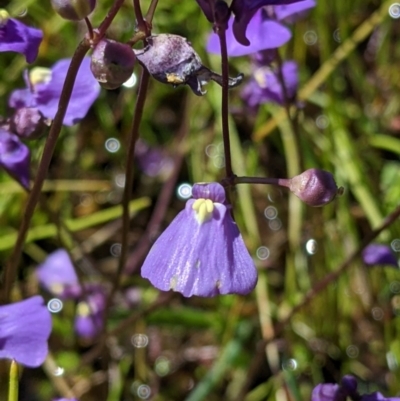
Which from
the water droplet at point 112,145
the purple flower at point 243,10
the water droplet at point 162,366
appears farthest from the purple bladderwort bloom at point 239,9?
the water droplet at point 112,145

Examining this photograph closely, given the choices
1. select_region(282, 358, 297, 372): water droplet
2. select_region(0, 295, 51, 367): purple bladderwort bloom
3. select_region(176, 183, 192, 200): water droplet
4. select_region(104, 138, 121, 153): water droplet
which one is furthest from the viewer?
select_region(104, 138, 121, 153): water droplet

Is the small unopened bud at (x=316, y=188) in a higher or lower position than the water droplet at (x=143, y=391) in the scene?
higher

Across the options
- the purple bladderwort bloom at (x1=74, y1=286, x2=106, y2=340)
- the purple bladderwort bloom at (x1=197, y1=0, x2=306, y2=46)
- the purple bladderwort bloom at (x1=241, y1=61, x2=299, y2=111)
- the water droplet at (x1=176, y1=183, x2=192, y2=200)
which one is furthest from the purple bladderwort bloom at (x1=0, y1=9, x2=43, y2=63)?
the water droplet at (x1=176, y1=183, x2=192, y2=200)

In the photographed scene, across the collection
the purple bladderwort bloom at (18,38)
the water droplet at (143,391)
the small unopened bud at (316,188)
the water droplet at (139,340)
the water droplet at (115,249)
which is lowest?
the water droplet at (143,391)

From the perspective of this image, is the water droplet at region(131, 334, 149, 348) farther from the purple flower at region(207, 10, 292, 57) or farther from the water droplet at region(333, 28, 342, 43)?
the water droplet at region(333, 28, 342, 43)

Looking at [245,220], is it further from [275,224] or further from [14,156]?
Result: [14,156]

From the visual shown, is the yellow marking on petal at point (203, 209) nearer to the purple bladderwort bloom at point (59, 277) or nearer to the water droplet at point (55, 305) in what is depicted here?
the purple bladderwort bloom at point (59, 277)
